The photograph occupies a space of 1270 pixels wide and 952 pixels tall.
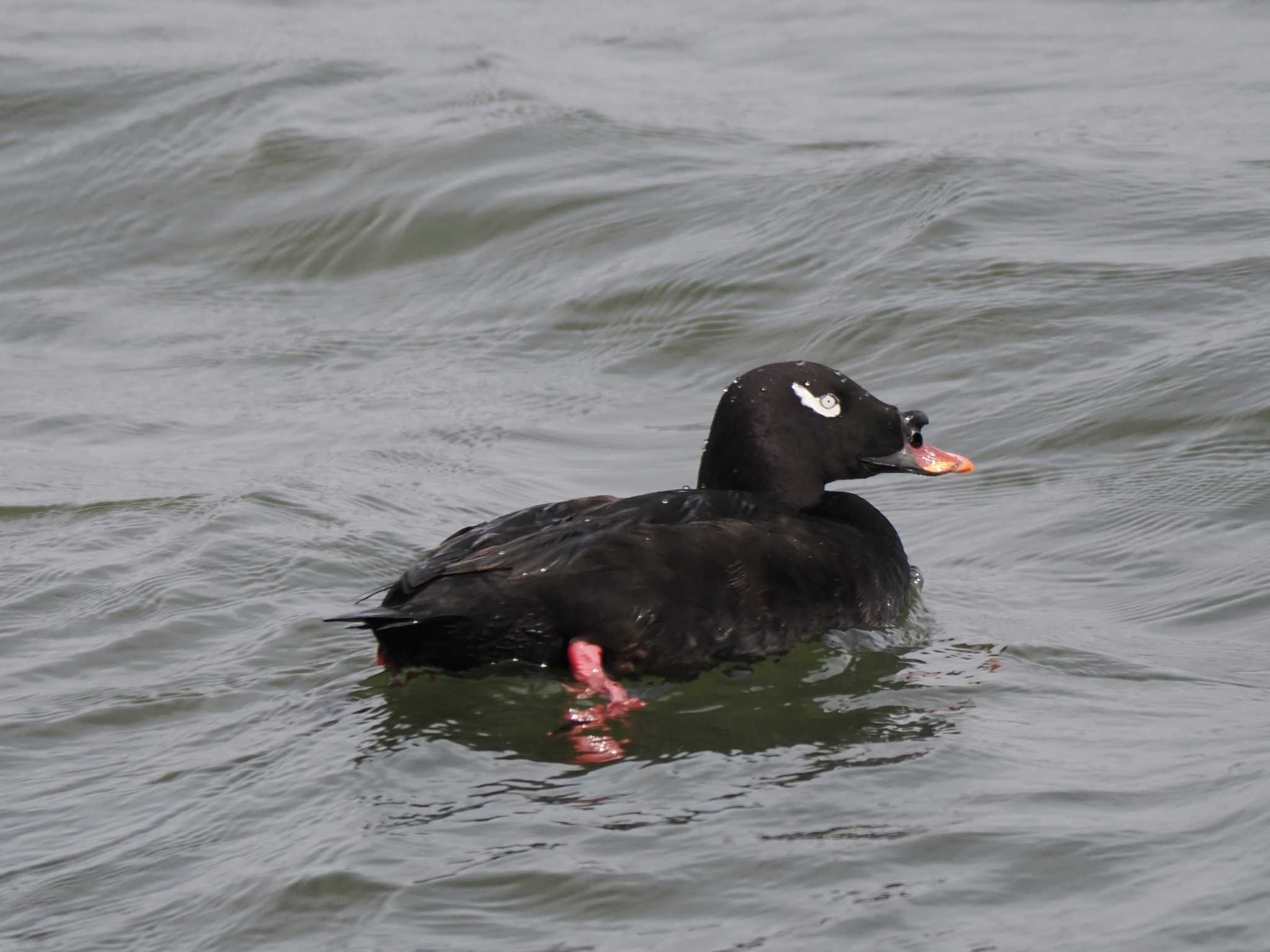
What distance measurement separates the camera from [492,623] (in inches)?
204

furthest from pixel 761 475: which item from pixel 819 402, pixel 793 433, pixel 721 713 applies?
pixel 721 713

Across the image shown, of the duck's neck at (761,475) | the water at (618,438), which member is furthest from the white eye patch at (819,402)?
the water at (618,438)

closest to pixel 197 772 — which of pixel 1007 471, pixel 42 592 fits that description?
pixel 42 592

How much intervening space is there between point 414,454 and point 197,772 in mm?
3426

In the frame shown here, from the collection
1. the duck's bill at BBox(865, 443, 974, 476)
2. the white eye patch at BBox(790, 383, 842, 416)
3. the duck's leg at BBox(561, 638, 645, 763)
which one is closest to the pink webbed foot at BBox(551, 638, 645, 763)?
the duck's leg at BBox(561, 638, 645, 763)

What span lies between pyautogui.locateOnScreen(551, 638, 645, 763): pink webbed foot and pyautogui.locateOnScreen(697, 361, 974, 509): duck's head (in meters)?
1.11

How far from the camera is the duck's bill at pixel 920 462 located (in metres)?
6.41

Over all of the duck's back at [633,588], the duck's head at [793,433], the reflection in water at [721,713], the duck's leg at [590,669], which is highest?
the duck's head at [793,433]

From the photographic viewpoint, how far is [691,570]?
213 inches

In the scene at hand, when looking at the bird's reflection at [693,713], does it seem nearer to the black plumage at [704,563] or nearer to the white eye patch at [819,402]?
the black plumage at [704,563]

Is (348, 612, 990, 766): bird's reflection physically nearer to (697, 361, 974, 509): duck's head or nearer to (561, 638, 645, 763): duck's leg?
(561, 638, 645, 763): duck's leg

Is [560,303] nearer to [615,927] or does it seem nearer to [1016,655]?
[1016,655]

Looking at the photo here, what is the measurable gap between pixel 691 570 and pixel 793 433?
95 cm

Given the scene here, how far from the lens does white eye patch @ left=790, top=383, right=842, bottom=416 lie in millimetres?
6207
